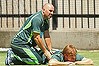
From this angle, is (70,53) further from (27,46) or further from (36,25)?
A: (27,46)

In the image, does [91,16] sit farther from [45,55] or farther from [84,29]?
[45,55]

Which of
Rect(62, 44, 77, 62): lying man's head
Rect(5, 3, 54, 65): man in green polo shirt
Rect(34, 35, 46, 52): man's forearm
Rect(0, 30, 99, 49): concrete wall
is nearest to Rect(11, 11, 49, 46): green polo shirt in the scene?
Rect(5, 3, 54, 65): man in green polo shirt

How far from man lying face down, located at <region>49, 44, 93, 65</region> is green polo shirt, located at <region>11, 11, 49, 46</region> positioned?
2.31 ft

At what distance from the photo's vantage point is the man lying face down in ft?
24.0

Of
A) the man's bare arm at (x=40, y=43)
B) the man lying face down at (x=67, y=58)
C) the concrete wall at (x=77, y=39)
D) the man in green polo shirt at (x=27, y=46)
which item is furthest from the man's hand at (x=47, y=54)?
the concrete wall at (x=77, y=39)

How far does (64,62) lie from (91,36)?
A: 5902 millimetres

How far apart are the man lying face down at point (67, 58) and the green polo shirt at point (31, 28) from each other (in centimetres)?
70

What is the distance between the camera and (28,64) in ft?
28.3

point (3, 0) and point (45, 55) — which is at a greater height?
point (3, 0)

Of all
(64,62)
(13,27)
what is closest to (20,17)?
(13,27)

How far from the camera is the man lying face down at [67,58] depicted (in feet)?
24.0

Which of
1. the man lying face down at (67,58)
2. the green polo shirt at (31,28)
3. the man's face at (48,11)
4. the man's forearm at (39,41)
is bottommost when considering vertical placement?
the man lying face down at (67,58)

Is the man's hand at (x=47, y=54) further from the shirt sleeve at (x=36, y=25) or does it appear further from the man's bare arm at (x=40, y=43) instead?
the shirt sleeve at (x=36, y=25)

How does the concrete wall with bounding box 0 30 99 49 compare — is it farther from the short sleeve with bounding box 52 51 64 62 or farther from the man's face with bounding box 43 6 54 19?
the short sleeve with bounding box 52 51 64 62
